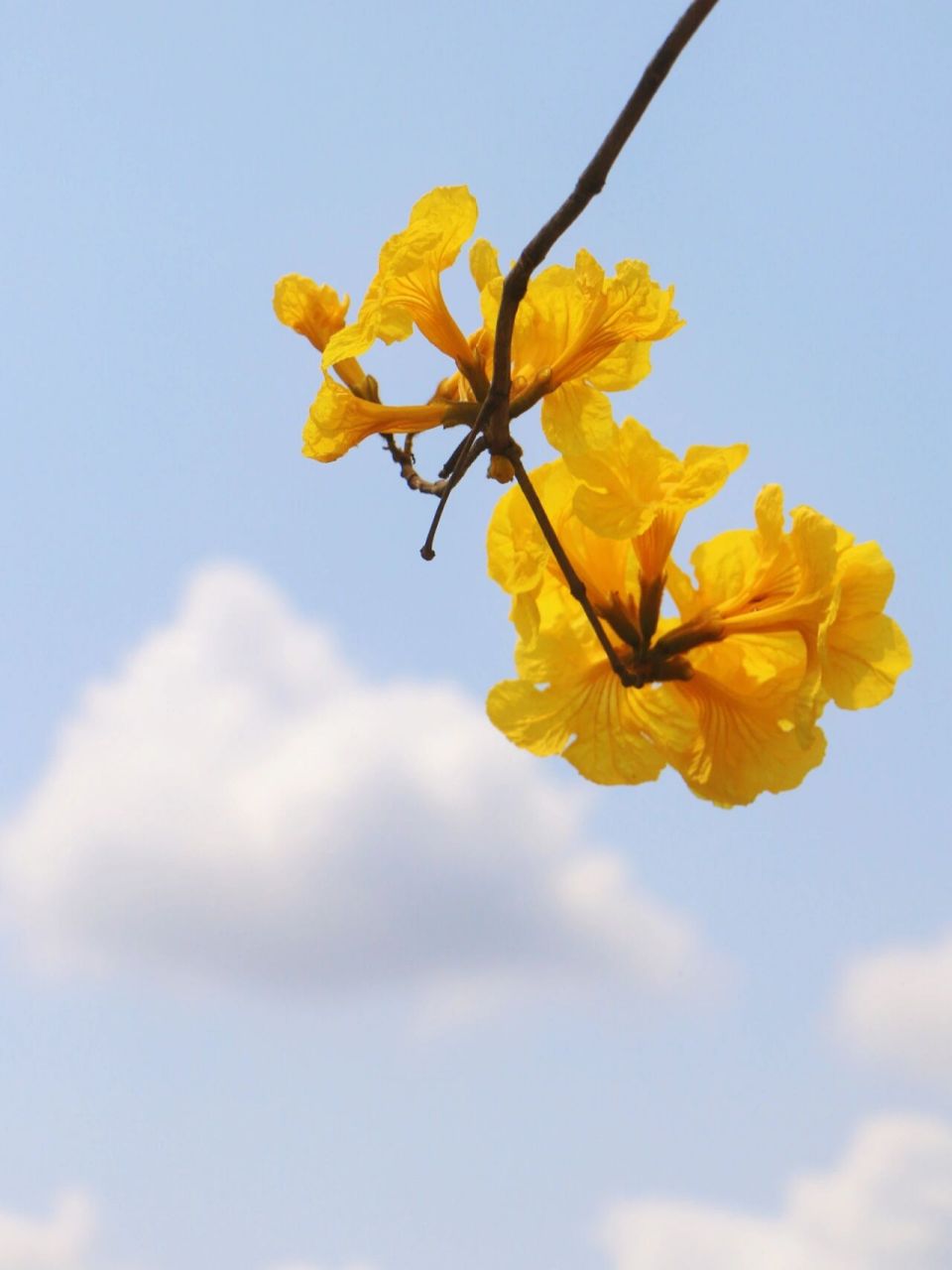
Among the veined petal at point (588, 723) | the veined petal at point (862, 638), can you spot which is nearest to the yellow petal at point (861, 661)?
the veined petal at point (862, 638)

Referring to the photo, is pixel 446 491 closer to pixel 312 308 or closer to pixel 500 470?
pixel 500 470

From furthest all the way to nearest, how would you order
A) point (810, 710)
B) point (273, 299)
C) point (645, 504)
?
→ point (273, 299) → point (645, 504) → point (810, 710)

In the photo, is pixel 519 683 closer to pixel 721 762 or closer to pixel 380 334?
pixel 721 762

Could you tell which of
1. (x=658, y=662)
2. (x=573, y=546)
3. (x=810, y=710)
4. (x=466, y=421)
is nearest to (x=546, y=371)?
(x=466, y=421)

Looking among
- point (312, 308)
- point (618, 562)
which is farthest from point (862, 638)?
point (312, 308)

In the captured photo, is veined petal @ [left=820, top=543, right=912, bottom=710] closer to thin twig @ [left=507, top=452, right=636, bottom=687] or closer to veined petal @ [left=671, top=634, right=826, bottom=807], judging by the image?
veined petal @ [left=671, top=634, right=826, bottom=807]
